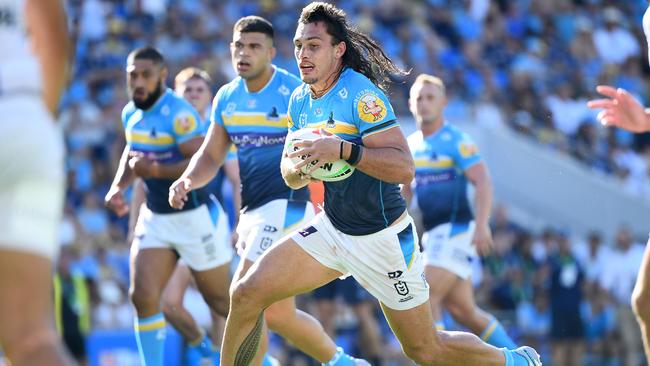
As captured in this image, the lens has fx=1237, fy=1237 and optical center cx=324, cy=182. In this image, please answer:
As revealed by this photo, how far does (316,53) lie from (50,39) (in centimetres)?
297

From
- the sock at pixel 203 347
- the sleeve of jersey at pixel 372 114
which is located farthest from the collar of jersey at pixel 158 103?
the sleeve of jersey at pixel 372 114

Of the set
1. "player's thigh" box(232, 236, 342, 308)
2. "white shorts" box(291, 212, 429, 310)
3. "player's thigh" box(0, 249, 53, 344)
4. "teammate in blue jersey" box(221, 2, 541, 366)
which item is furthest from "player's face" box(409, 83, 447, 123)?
"player's thigh" box(0, 249, 53, 344)

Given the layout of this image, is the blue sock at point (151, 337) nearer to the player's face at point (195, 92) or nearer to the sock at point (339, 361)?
the sock at point (339, 361)

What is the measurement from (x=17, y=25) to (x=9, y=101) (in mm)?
313

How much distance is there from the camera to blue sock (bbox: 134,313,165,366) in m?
10.0

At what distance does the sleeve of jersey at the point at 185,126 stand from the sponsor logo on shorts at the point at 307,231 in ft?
8.88

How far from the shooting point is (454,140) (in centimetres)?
1166

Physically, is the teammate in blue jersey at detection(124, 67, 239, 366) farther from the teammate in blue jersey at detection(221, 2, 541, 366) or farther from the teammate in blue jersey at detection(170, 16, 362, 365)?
the teammate in blue jersey at detection(221, 2, 541, 366)

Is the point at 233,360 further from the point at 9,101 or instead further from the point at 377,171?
the point at 9,101

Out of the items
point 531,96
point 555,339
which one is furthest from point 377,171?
point 531,96

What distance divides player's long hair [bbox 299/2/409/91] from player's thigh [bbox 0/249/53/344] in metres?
3.41

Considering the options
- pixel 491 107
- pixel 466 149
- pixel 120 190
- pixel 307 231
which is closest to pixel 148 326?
pixel 120 190

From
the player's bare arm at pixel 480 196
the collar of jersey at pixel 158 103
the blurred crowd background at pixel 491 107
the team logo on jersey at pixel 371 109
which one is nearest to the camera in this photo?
the team logo on jersey at pixel 371 109

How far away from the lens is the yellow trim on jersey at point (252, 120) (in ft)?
30.2
